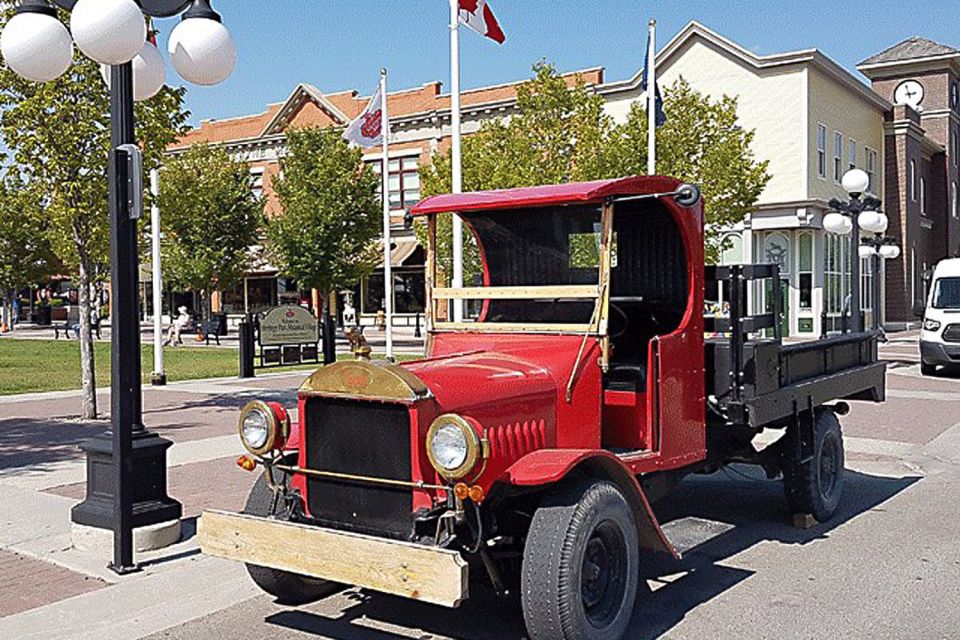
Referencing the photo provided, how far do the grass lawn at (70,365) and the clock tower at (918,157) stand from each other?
24190 millimetres

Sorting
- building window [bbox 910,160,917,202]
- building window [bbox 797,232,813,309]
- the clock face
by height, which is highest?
the clock face

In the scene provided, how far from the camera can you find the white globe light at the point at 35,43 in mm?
6273

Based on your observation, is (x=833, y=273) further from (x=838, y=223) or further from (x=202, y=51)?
(x=202, y=51)

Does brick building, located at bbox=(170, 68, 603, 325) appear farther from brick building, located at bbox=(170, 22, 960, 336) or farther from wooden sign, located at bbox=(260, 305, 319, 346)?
wooden sign, located at bbox=(260, 305, 319, 346)

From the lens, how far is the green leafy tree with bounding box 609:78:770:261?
23.6 metres

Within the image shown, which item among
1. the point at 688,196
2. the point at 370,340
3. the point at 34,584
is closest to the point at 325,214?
the point at 370,340

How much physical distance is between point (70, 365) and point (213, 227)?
13.9m

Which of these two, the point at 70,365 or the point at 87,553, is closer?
the point at 87,553

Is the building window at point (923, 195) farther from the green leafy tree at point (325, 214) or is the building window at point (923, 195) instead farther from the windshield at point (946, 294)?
Answer: the green leafy tree at point (325, 214)

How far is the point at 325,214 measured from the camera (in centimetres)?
3062

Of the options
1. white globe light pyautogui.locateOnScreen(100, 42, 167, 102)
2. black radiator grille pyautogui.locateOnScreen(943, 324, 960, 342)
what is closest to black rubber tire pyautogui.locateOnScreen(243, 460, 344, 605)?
white globe light pyautogui.locateOnScreen(100, 42, 167, 102)

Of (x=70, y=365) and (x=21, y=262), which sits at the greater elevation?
(x=21, y=262)

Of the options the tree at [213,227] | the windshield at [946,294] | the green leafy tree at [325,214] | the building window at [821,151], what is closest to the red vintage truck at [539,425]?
the windshield at [946,294]

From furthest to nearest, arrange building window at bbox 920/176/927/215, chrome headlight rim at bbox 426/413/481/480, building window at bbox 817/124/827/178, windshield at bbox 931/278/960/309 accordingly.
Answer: building window at bbox 920/176/927/215, building window at bbox 817/124/827/178, windshield at bbox 931/278/960/309, chrome headlight rim at bbox 426/413/481/480
